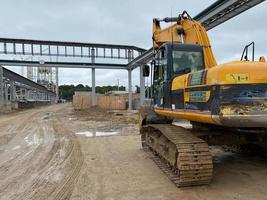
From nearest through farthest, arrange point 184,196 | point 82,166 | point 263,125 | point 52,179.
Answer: point 263,125 → point 184,196 → point 52,179 → point 82,166

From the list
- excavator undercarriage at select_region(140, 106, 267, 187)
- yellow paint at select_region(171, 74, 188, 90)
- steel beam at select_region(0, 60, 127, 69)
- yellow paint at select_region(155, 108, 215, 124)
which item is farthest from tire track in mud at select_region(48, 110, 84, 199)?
steel beam at select_region(0, 60, 127, 69)

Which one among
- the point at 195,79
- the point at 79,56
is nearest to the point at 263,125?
the point at 195,79

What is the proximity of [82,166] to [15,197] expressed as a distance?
2552 millimetres

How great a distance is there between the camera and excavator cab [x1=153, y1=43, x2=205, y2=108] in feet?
24.0

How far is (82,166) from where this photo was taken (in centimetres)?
834

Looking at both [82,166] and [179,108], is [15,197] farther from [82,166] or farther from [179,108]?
[179,108]

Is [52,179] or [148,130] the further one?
[148,130]

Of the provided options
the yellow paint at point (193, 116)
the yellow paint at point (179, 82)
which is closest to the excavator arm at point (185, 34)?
the yellow paint at point (179, 82)

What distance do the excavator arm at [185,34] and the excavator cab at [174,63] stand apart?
0.85 feet

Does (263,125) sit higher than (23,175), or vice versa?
(263,125)

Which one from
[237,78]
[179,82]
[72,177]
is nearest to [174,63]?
[179,82]

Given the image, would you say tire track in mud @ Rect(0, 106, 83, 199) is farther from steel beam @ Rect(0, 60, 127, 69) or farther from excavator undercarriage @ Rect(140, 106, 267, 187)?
steel beam @ Rect(0, 60, 127, 69)

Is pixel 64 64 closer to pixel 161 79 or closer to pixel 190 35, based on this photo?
pixel 190 35

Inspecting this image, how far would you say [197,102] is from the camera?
579 centimetres
